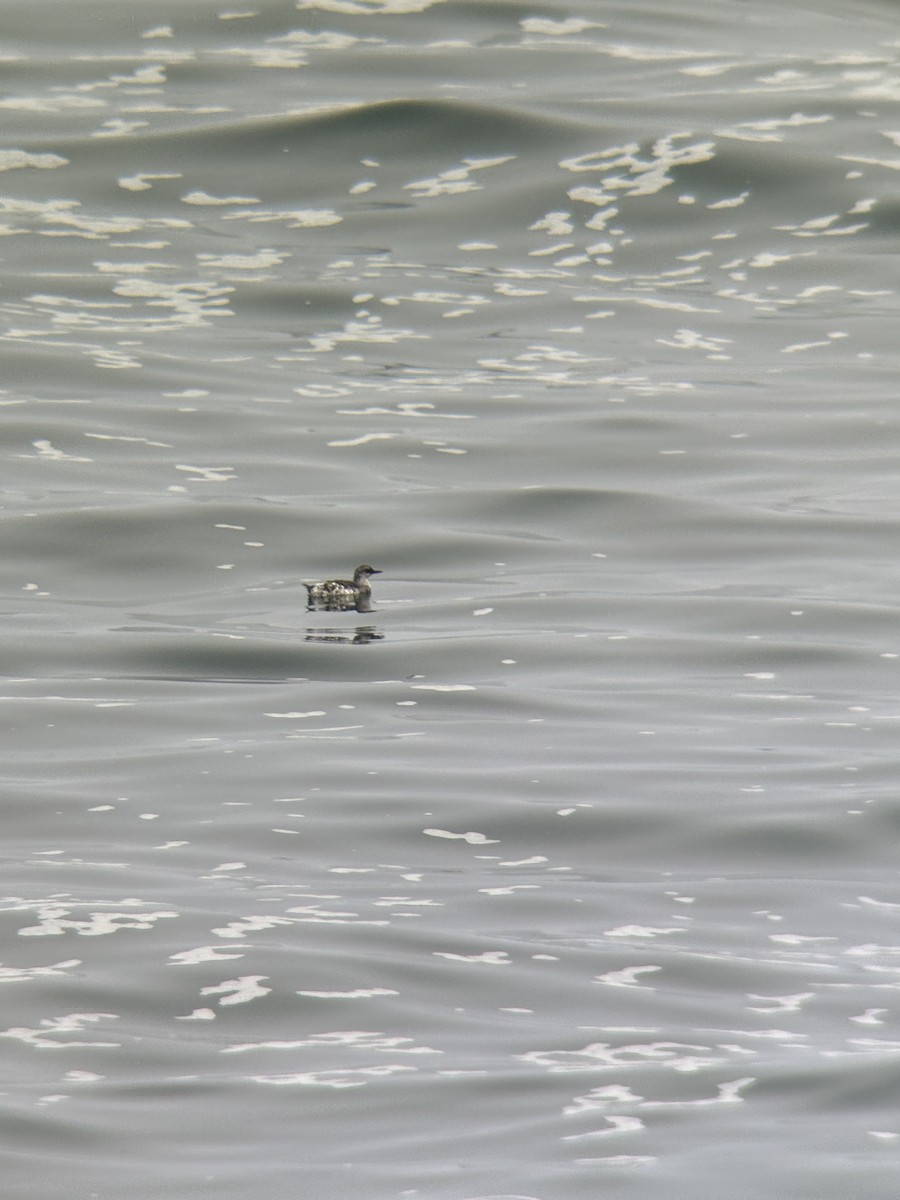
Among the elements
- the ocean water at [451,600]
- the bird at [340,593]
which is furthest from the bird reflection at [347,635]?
the bird at [340,593]

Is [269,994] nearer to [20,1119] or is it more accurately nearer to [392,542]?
[20,1119]

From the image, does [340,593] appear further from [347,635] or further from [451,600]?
[451,600]

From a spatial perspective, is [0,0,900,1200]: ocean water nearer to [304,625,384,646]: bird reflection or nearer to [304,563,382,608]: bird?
[304,625,384,646]: bird reflection

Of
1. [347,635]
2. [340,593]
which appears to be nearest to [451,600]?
[340,593]

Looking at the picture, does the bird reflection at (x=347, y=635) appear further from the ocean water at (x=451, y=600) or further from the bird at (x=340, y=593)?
the bird at (x=340, y=593)

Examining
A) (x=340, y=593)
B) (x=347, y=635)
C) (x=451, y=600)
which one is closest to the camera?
(x=347, y=635)
